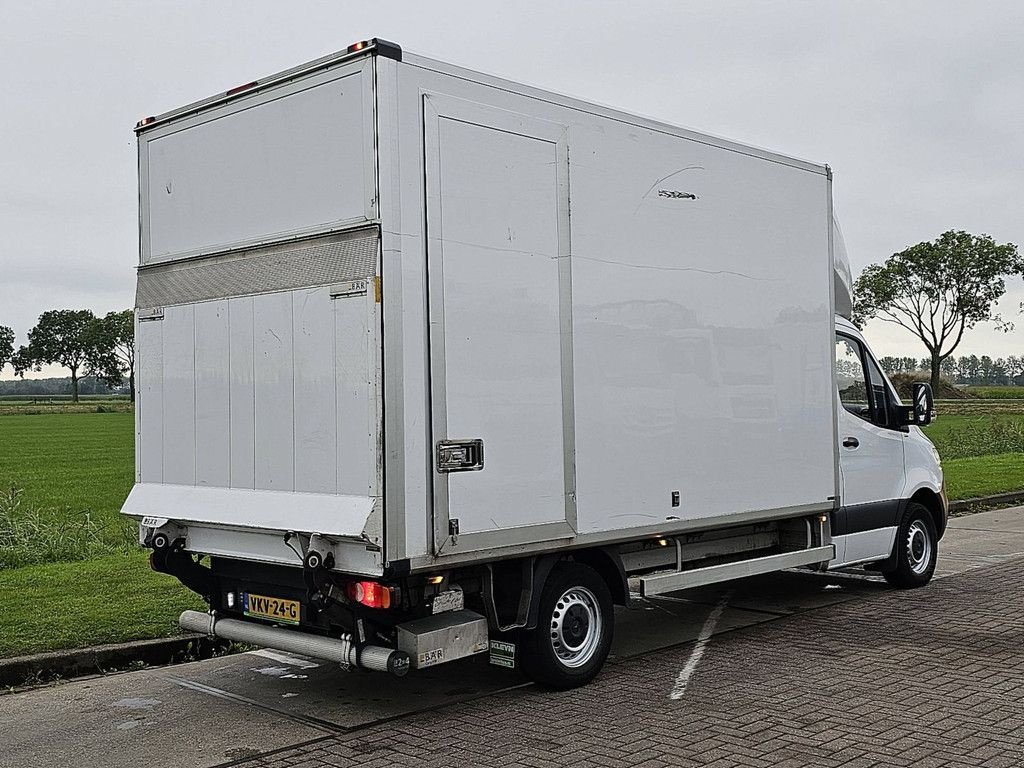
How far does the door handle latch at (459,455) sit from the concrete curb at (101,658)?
3.18 m

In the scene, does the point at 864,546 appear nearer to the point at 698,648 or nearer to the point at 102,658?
the point at 698,648

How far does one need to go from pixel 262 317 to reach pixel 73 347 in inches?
5444

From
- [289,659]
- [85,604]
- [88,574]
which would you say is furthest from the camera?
[88,574]

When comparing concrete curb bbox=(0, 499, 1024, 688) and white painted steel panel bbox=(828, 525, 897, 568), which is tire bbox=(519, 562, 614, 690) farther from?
white painted steel panel bbox=(828, 525, 897, 568)

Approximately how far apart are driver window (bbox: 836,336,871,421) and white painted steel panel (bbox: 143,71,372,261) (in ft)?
16.1

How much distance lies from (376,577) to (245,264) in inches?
80.6

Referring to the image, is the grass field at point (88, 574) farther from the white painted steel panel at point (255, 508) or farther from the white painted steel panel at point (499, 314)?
the white painted steel panel at point (499, 314)

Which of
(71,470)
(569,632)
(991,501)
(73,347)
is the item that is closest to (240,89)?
(569,632)

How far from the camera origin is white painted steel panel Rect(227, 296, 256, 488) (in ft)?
21.8

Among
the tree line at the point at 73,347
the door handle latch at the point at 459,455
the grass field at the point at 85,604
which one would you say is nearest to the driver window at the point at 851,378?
the door handle latch at the point at 459,455

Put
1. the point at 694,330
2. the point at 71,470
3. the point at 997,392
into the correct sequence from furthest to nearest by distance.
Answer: the point at 997,392 < the point at 71,470 < the point at 694,330

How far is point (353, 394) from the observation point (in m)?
6.00

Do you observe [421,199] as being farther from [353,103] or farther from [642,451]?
[642,451]

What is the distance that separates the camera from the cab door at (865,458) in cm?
942
